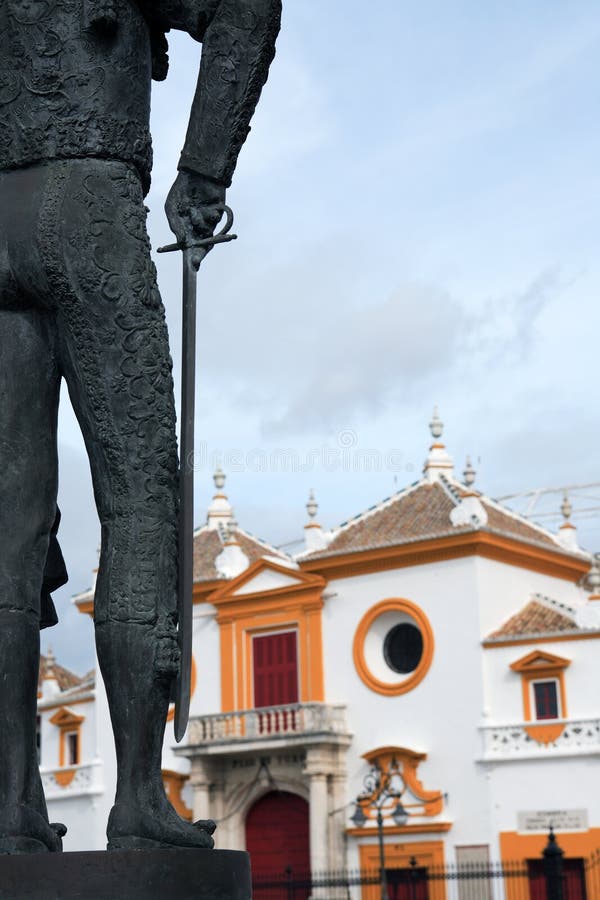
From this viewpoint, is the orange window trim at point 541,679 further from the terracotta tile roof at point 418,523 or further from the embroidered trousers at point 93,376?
the embroidered trousers at point 93,376

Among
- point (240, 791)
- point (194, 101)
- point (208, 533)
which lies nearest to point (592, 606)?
point (240, 791)

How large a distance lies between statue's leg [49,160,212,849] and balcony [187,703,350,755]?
2373 cm

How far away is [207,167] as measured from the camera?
3.39 meters

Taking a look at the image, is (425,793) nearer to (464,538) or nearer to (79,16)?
(464,538)

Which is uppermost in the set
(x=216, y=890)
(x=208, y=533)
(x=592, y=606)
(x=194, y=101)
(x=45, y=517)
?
(x=208, y=533)

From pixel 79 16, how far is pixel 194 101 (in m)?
0.33

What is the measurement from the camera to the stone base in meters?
2.87

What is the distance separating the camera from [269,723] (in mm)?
27656

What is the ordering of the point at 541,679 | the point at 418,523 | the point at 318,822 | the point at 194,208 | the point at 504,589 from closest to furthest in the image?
→ the point at 194,208 < the point at 541,679 < the point at 318,822 < the point at 504,589 < the point at 418,523

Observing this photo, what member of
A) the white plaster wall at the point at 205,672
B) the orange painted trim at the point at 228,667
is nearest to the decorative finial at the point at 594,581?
the orange painted trim at the point at 228,667

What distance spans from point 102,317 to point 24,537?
538 mm

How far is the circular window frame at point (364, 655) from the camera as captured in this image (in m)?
26.5

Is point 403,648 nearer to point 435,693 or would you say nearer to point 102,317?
point 435,693

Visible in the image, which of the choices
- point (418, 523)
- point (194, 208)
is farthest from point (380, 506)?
point (194, 208)
